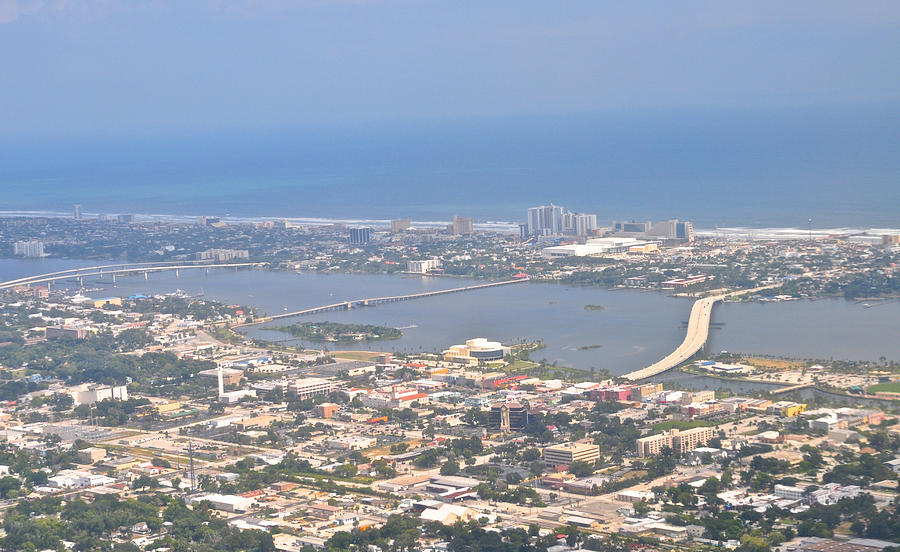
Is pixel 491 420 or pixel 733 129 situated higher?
pixel 733 129

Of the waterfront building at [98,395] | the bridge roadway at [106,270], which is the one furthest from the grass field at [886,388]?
the bridge roadway at [106,270]

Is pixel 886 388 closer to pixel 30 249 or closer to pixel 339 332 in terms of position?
pixel 339 332

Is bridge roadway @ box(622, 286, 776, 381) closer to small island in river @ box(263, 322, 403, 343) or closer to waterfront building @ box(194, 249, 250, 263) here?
small island in river @ box(263, 322, 403, 343)

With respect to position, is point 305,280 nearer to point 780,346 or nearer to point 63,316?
point 63,316

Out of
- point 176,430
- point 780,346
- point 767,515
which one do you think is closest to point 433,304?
point 780,346

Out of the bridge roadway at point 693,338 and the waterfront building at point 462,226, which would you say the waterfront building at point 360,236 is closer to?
the waterfront building at point 462,226
